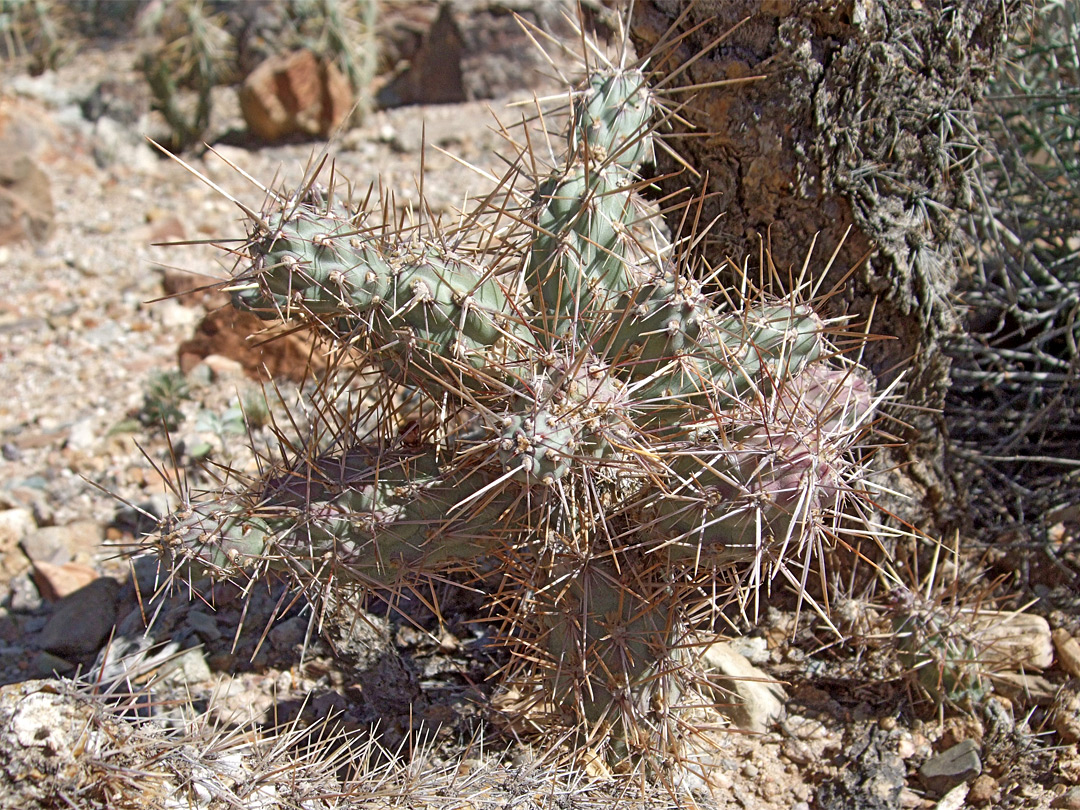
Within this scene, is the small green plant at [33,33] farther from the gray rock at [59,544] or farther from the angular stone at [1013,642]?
the angular stone at [1013,642]

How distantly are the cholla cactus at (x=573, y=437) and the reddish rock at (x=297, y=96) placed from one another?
15.1 ft

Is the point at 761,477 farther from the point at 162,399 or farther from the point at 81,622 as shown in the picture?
the point at 162,399

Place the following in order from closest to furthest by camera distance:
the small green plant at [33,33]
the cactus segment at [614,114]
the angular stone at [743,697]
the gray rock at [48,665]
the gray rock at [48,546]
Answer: the cactus segment at [614,114]
the angular stone at [743,697]
the gray rock at [48,665]
the gray rock at [48,546]
the small green plant at [33,33]

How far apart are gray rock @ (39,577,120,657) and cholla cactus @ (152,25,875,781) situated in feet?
3.36

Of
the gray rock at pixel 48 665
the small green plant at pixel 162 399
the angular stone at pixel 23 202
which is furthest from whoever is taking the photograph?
the angular stone at pixel 23 202

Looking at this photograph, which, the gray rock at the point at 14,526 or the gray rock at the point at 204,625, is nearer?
the gray rock at the point at 204,625

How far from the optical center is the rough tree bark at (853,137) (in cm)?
217

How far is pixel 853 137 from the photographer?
7.31 feet

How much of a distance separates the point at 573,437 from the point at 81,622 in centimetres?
189

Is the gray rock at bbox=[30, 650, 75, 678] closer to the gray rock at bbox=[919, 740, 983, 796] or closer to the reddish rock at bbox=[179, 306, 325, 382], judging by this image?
the reddish rock at bbox=[179, 306, 325, 382]

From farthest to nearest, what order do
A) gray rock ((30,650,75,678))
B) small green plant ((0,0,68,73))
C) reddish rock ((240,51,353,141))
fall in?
small green plant ((0,0,68,73)) < reddish rock ((240,51,353,141)) < gray rock ((30,650,75,678))

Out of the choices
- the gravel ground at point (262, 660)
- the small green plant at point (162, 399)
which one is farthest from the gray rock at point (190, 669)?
the small green plant at point (162, 399)

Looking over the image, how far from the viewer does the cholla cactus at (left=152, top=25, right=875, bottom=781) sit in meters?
1.69

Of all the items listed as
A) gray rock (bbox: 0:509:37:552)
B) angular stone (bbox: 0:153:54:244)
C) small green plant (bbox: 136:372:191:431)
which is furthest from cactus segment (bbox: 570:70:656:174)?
angular stone (bbox: 0:153:54:244)
